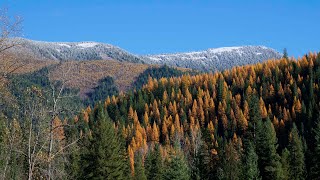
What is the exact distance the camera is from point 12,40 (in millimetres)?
20328

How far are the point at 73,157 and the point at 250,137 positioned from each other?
46031mm

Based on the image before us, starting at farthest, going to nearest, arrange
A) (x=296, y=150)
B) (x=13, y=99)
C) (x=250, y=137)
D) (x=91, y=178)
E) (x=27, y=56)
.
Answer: (x=250, y=137)
(x=296, y=150)
(x=91, y=178)
(x=27, y=56)
(x=13, y=99)

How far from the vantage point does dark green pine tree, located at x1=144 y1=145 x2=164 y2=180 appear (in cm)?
8462

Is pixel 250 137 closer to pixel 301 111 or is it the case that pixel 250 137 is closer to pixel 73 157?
pixel 73 157

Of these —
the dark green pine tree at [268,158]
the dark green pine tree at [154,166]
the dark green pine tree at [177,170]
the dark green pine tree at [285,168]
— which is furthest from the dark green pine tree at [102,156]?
the dark green pine tree at [285,168]

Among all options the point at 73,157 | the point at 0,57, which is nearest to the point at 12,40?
the point at 0,57

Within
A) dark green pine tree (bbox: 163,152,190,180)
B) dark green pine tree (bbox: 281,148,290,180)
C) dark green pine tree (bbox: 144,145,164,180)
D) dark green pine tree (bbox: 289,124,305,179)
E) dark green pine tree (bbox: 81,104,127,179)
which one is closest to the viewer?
dark green pine tree (bbox: 81,104,127,179)

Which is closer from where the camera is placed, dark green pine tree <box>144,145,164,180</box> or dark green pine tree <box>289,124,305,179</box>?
dark green pine tree <box>289,124,305,179</box>

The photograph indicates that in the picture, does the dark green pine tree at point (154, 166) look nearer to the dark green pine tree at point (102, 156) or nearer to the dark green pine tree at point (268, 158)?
the dark green pine tree at point (268, 158)

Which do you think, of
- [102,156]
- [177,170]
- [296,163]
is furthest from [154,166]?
[102,156]

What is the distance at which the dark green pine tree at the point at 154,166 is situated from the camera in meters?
84.6

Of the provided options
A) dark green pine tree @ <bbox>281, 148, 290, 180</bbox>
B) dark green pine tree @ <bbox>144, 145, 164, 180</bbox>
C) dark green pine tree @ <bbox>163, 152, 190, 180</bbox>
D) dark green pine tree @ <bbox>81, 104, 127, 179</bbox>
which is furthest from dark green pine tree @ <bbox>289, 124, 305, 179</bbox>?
dark green pine tree @ <bbox>81, 104, 127, 179</bbox>

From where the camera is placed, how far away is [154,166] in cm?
8825

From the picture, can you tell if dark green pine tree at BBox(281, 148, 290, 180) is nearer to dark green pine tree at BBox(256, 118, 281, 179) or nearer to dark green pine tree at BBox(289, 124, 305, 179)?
dark green pine tree at BBox(256, 118, 281, 179)
